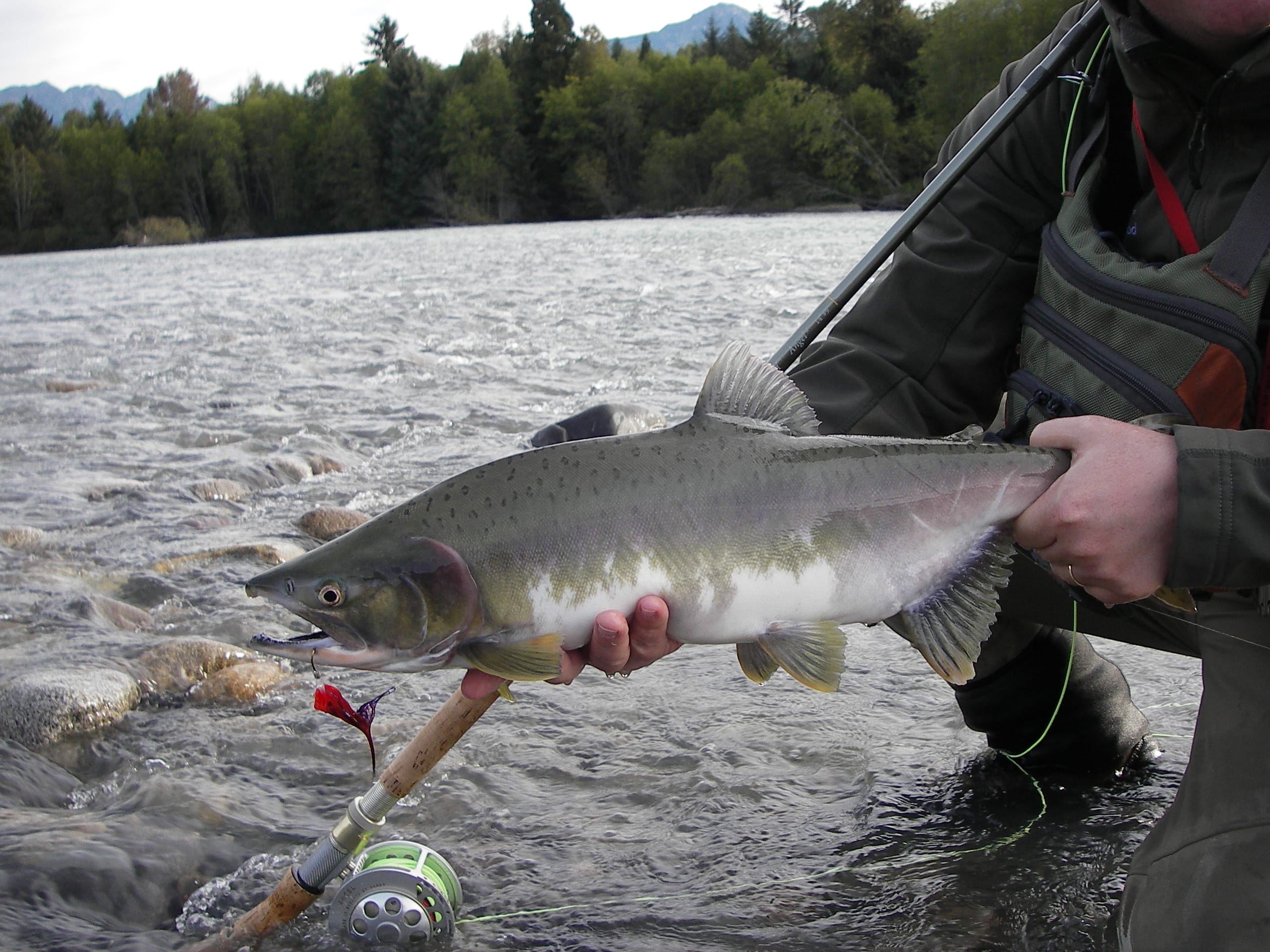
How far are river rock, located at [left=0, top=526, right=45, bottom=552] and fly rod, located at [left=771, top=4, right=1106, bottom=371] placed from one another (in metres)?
4.53

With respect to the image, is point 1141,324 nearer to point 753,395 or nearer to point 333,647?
point 753,395

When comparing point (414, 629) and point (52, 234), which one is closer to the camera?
point (414, 629)

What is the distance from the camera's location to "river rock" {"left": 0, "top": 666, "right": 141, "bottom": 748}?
12.0 ft

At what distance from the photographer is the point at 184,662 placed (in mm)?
4223

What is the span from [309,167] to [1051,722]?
92.7m

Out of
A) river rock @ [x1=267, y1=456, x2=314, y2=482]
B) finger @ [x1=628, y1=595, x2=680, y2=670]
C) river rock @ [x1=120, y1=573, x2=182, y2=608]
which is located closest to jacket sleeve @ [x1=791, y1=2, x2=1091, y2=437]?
finger @ [x1=628, y1=595, x2=680, y2=670]

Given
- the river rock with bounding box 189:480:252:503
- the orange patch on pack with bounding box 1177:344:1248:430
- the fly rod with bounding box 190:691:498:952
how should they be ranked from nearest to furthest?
the orange patch on pack with bounding box 1177:344:1248:430 → the fly rod with bounding box 190:691:498:952 → the river rock with bounding box 189:480:252:503

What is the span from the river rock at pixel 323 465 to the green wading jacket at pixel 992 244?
5.07 m

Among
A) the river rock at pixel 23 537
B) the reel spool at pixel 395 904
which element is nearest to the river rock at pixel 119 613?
the river rock at pixel 23 537

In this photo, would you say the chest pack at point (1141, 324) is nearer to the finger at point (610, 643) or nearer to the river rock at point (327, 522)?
the finger at point (610, 643)

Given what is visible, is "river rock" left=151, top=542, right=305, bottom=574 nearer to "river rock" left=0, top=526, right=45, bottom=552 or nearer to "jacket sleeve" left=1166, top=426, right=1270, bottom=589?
"river rock" left=0, top=526, right=45, bottom=552

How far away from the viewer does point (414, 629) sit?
80.0 inches

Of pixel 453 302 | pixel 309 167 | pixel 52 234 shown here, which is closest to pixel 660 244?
pixel 453 302

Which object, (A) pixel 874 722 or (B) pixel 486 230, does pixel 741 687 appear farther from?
(B) pixel 486 230
